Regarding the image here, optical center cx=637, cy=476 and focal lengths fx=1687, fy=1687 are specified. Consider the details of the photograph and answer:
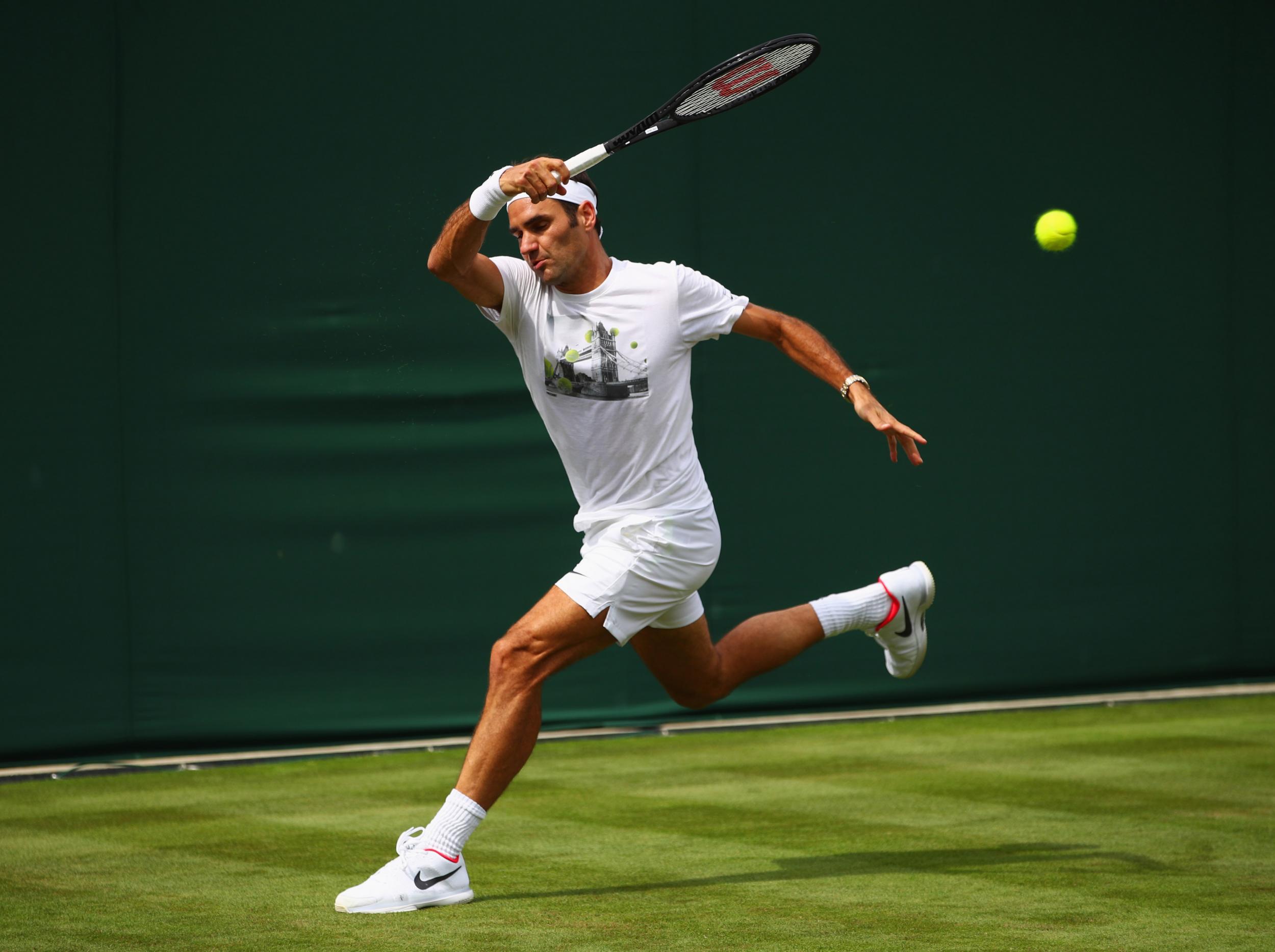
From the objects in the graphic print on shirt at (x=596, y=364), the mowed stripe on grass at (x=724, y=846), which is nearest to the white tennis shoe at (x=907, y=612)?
the mowed stripe on grass at (x=724, y=846)

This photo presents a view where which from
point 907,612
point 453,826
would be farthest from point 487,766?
point 907,612

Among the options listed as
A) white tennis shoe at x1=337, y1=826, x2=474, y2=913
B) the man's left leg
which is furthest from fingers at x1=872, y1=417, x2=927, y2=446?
white tennis shoe at x1=337, y1=826, x2=474, y2=913

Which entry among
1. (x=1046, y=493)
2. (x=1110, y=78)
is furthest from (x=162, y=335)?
(x=1110, y=78)

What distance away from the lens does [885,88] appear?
296 inches

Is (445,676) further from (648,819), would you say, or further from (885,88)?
(885,88)

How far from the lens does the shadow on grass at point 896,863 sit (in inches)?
165

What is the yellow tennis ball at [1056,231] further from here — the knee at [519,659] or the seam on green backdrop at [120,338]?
the seam on green backdrop at [120,338]

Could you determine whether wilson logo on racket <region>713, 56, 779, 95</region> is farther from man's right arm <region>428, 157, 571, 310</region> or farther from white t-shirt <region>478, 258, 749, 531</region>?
man's right arm <region>428, 157, 571, 310</region>

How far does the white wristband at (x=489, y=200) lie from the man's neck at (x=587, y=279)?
0.41 metres

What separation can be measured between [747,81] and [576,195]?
60cm

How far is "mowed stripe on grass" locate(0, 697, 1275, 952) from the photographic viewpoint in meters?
Result: 3.71

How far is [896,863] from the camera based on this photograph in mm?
4484

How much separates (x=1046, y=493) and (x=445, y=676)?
291 centimetres

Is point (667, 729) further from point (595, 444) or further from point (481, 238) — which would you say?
point (481, 238)
